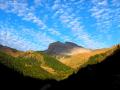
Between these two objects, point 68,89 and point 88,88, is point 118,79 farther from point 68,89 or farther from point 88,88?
point 68,89

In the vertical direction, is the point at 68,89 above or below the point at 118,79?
below

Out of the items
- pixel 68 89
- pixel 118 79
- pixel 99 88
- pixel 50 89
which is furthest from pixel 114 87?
pixel 50 89

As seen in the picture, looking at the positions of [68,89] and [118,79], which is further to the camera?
[68,89]

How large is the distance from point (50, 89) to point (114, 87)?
128 ft

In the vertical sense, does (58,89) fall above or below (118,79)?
below

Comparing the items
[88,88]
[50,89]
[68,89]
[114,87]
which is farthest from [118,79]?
[50,89]

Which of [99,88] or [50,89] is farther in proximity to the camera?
[50,89]

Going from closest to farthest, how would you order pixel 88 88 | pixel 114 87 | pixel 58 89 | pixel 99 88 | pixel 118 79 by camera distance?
pixel 114 87 < pixel 118 79 < pixel 99 88 < pixel 88 88 < pixel 58 89

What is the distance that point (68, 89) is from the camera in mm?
102938

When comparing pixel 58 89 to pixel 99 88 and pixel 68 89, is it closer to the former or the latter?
pixel 68 89

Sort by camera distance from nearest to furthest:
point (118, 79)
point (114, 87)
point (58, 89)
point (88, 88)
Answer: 1. point (114, 87)
2. point (118, 79)
3. point (88, 88)
4. point (58, 89)

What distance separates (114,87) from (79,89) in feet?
93.0

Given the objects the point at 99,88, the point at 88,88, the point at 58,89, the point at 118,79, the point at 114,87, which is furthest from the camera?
the point at 58,89

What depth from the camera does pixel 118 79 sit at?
260 feet
